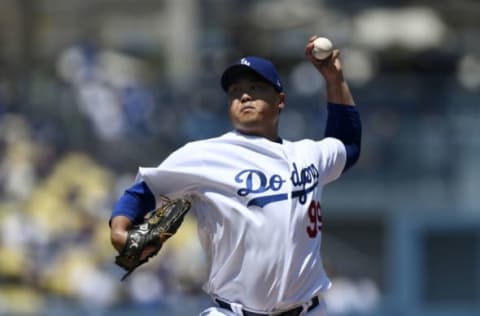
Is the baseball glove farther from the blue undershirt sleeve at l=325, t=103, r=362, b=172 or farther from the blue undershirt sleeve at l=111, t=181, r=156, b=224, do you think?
the blue undershirt sleeve at l=325, t=103, r=362, b=172

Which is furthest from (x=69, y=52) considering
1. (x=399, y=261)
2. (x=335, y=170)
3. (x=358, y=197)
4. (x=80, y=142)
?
(x=335, y=170)

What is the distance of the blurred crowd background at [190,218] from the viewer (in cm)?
1024

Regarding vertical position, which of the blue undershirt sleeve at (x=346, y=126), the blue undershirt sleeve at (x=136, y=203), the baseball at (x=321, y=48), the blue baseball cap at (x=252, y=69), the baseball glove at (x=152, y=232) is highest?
the baseball at (x=321, y=48)

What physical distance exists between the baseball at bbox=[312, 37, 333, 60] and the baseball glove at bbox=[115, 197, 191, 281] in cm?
74

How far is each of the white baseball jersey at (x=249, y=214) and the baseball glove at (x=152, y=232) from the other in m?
0.07

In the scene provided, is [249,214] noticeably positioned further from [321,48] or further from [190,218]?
[190,218]

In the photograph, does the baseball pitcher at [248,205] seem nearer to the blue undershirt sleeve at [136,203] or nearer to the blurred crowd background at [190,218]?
the blue undershirt sleeve at [136,203]

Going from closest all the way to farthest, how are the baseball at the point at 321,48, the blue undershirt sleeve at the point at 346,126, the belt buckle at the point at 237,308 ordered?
the belt buckle at the point at 237,308 → the baseball at the point at 321,48 → the blue undershirt sleeve at the point at 346,126

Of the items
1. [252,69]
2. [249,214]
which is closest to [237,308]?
[249,214]

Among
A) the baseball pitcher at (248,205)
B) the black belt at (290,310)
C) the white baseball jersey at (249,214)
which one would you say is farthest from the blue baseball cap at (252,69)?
the black belt at (290,310)

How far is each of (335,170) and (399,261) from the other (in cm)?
675

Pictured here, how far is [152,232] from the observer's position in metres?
3.80

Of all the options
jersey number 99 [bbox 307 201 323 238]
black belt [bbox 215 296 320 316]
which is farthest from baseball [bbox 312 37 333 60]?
black belt [bbox 215 296 320 316]

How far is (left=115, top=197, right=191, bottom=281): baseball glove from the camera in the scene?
3746 mm
